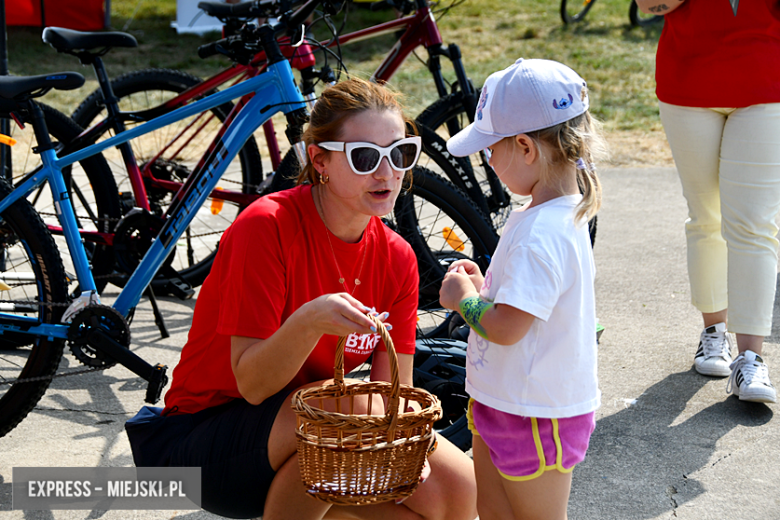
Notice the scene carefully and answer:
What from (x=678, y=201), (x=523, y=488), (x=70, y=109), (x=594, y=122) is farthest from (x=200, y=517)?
(x=70, y=109)

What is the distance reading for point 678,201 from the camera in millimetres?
5676

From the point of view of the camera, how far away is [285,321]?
1.80 m

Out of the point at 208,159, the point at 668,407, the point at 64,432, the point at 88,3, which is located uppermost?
the point at 88,3

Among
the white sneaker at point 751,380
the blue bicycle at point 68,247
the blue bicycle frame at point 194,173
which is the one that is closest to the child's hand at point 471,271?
the blue bicycle at point 68,247

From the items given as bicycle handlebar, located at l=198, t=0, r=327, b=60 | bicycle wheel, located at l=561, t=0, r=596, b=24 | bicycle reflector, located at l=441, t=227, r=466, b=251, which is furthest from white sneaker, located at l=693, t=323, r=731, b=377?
bicycle wheel, located at l=561, t=0, r=596, b=24

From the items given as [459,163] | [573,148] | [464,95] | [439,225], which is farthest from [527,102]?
[464,95]

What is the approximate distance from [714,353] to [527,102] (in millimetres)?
1923

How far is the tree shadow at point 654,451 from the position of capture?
243cm

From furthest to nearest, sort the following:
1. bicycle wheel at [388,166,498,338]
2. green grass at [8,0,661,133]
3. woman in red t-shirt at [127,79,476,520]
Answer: green grass at [8,0,661,133] < bicycle wheel at [388,166,498,338] < woman in red t-shirt at [127,79,476,520]

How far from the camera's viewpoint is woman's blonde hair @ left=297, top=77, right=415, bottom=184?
6.53 feet

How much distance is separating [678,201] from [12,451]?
460 centimetres

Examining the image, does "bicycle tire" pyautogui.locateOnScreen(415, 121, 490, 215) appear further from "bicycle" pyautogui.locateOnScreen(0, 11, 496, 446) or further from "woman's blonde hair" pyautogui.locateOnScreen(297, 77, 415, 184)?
"woman's blonde hair" pyautogui.locateOnScreen(297, 77, 415, 184)

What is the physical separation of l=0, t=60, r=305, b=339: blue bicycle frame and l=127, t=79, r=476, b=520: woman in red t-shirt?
0.96m

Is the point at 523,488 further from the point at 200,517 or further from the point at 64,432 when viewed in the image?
the point at 64,432
